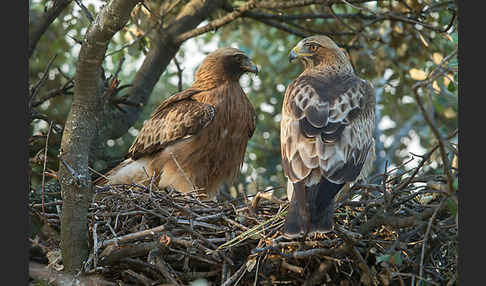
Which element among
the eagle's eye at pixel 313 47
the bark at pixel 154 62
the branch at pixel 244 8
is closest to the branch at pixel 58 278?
the bark at pixel 154 62

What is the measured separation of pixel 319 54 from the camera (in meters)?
5.80

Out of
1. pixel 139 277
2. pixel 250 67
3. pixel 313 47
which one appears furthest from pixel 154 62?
pixel 139 277

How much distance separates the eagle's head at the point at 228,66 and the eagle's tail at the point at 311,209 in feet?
8.80

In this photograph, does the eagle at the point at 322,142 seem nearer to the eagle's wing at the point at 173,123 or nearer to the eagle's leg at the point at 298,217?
the eagle's leg at the point at 298,217

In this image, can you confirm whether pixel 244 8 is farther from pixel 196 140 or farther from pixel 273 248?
pixel 273 248

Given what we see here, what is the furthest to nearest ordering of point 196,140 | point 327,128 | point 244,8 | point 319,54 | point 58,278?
point 244,8
point 196,140
point 319,54
point 327,128
point 58,278

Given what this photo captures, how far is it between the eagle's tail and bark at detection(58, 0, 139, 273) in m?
1.34

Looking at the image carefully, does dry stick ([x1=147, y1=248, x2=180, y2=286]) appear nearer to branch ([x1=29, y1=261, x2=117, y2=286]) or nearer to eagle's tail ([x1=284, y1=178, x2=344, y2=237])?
branch ([x1=29, y1=261, x2=117, y2=286])

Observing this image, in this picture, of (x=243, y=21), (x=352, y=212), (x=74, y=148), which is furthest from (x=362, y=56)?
(x=74, y=148)

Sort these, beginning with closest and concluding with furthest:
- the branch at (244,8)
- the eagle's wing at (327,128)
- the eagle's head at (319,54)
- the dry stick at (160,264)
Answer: the dry stick at (160,264), the eagle's wing at (327,128), the eagle's head at (319,54), the branch at (244,8)

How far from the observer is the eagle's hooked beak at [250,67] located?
6.49 meters

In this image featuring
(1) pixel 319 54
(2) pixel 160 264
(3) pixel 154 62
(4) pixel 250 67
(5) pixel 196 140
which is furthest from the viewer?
(3) pixel 154 62

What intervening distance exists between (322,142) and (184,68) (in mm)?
3040

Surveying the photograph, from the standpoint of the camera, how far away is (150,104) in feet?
27.9
